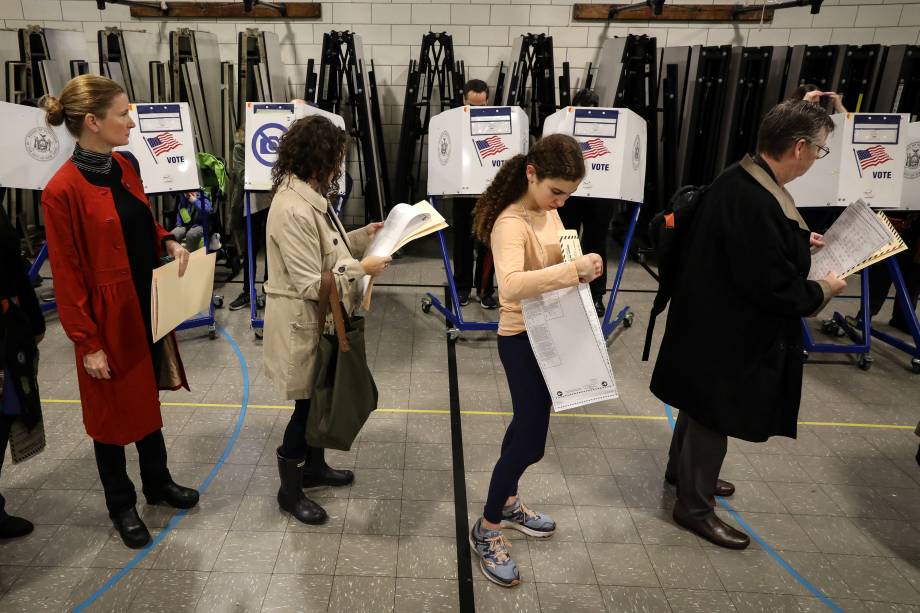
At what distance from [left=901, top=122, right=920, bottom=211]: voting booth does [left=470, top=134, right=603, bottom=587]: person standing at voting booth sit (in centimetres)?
349

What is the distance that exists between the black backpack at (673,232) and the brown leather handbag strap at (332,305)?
46.6 inches

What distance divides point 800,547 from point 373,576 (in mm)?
1687

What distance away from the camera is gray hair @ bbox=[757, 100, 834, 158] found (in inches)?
71.1

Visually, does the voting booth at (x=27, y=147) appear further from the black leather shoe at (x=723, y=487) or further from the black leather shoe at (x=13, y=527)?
the black leather shoe at (x=723, y=487)

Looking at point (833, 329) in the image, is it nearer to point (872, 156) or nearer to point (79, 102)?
point (872, 156)

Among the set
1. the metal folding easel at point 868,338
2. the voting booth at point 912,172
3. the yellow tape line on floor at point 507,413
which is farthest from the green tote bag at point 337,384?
the voting booth at point 912,172

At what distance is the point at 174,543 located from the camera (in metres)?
2.20

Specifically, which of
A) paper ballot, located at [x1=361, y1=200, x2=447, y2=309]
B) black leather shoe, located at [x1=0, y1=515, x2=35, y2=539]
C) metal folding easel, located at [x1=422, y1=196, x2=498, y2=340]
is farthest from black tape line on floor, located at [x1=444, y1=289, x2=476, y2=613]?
black leather shoe, located at [x1=0, y1=515, x2=35, y2=539]

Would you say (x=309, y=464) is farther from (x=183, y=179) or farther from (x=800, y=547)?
(x=183, y=179)

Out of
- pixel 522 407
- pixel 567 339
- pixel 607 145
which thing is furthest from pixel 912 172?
pixel 522 407

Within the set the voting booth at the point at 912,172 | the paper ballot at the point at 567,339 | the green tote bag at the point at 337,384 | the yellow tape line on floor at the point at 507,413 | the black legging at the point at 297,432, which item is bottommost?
the yellow tape line on floor at the point at 507,413

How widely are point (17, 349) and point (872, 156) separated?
15.6 ft

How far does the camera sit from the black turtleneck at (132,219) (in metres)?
1.83

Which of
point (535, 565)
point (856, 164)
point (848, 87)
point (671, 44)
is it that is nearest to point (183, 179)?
point (535, 565)
